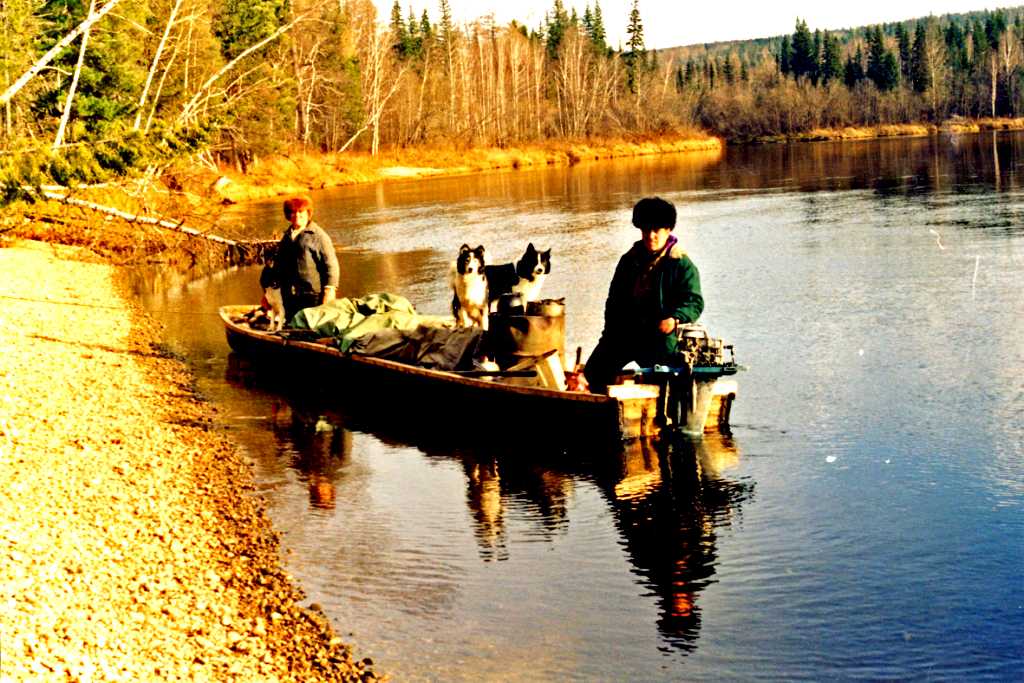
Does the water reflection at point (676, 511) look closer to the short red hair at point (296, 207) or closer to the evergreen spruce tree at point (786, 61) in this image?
the short red hair at point (296, 207)

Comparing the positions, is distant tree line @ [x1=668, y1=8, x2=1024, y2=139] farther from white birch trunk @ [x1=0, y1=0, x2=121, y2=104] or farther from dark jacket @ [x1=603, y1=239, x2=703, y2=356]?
dark jacket @ [x1=603, y1=239, x2=703, y2=356]

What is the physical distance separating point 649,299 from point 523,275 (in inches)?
137

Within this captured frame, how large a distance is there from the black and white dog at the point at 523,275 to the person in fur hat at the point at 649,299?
272 centimetres

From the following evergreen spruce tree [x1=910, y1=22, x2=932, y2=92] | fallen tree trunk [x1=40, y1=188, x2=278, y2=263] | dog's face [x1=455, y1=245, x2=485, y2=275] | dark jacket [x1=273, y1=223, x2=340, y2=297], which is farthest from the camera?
evergreen spruce tree [x1=910, y1=22, x2=932, y2=92]

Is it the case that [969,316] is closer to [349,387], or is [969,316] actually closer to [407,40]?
[349,387]

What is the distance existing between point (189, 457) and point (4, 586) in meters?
4.17

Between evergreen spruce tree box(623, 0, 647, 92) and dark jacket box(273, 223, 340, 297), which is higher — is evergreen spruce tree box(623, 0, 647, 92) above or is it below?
above

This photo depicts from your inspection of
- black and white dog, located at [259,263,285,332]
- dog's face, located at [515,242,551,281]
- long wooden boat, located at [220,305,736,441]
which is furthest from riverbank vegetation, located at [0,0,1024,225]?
dog's face, located at [515,242,551,281]

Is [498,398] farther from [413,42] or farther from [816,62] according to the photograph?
[816,62]

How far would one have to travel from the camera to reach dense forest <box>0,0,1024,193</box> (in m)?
19.0

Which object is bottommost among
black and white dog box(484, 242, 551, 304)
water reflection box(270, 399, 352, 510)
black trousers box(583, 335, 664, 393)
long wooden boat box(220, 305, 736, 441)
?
water reflection box(270, 399, 352, 510)

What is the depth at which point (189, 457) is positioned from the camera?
10367mm

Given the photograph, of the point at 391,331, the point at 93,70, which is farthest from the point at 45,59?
the point at 93,70

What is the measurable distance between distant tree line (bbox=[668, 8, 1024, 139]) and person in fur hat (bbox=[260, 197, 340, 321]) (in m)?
100
